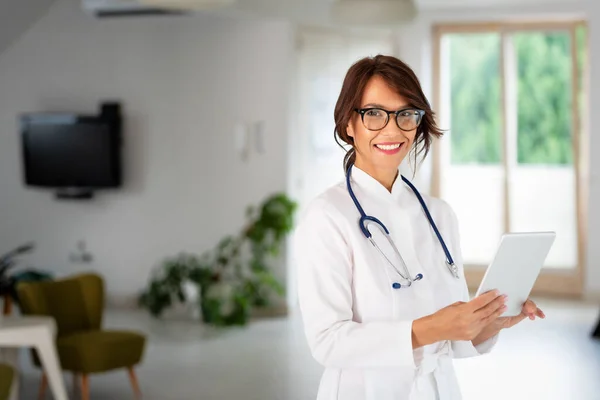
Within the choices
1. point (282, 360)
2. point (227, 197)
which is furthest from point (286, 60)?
point (282, 360)

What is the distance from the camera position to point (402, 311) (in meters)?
1.83

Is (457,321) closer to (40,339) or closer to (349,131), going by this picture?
(349,131)

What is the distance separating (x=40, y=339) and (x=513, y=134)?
5.51m

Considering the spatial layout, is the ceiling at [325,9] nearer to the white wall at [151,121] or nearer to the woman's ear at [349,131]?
the white wall at [151,121]

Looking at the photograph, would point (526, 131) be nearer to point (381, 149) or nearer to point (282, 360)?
point (282, 360)

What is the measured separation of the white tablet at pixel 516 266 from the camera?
70.7 inches

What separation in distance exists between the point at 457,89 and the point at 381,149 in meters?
7.56

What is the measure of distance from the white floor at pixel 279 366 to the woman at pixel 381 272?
3766 millimetres

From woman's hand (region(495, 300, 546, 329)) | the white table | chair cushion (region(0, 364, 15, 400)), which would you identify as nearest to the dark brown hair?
woman's hand (region(495, 300, 546, 329))

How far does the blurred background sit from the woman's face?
Answer: 17.5 ft

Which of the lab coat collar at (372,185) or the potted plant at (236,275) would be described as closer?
the lab coat collar at (372,185)

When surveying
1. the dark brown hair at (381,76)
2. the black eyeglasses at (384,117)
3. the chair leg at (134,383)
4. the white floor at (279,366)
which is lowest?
the white floor at (279,366)

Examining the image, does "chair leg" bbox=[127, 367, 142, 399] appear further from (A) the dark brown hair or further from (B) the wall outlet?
(A) the dark brown hair

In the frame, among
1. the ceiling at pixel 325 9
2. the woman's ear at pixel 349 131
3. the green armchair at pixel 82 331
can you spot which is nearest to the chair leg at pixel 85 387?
the green armchair at pixel 82 331
